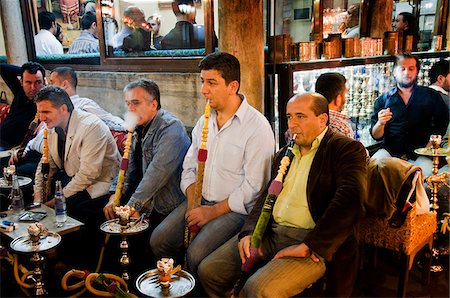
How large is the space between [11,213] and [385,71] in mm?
4767

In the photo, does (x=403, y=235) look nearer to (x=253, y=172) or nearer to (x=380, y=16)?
(x=253, y=172)

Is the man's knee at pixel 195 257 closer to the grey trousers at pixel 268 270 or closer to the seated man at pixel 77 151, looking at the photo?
the grey trousers at pixel 268 270

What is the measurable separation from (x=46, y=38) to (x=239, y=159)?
554 cm

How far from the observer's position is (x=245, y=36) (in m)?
3.73

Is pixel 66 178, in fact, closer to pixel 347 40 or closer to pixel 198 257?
pixel 198 257

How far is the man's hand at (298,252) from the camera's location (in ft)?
8.09

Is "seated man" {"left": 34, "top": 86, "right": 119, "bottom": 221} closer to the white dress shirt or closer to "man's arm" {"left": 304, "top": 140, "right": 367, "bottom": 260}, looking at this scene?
the white dress shirt

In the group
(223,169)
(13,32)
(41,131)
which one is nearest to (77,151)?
(41,131)

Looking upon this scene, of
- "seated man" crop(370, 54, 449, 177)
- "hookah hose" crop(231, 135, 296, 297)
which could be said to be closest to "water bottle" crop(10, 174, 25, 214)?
"hookah hose" crop(231, 135, 296, 297)

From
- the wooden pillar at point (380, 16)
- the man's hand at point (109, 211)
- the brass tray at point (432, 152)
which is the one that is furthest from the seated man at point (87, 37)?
the brass tray at point (432, 152)

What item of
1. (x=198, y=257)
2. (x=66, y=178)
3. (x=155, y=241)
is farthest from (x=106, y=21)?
(x=198, y=257)

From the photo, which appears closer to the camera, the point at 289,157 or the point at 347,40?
the point at 289,157

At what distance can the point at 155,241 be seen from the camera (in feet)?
10.7

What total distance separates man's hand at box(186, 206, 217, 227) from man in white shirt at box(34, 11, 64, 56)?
5362 mm
